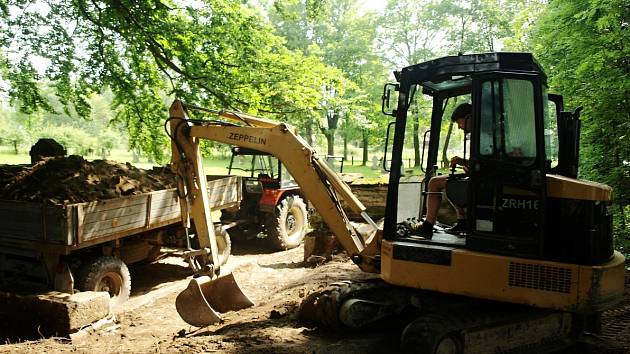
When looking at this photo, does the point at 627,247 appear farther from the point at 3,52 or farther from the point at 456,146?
the point at 3,52

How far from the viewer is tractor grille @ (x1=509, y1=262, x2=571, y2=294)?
145 inches

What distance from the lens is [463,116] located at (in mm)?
4543

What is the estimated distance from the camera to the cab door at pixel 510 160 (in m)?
3.81

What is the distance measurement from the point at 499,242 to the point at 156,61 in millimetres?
8440

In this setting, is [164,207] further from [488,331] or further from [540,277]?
[540,277]

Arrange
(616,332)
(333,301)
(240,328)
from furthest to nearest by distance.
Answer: (616,332), (240,328), (333,301)

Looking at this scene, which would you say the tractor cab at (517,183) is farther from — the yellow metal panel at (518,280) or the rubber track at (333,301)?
the rubber track at (333,301)

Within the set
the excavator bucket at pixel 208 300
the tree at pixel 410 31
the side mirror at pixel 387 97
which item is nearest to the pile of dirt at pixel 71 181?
the excavator bucket at pixel 208 300

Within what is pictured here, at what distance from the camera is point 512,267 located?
3807 mm

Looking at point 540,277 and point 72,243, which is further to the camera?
point 72,243

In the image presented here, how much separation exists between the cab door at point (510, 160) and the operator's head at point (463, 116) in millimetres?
514

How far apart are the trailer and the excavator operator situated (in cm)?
413

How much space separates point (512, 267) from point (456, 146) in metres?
1.45

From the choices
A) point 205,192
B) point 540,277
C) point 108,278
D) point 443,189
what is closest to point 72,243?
point 108,278
